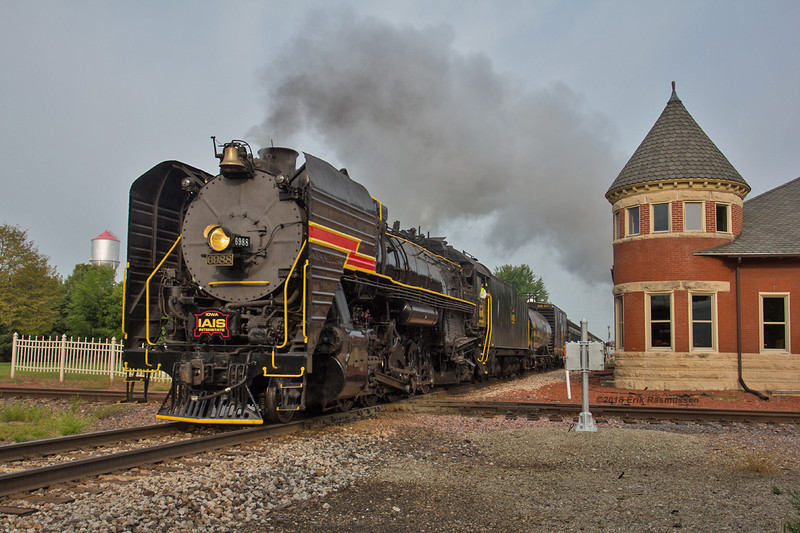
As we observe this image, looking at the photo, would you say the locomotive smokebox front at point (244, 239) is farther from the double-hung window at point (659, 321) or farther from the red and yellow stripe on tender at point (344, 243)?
the double-hung window at point (659, 321)

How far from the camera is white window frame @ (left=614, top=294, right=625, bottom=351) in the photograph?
62.4 feet

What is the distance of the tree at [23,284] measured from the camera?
101 feet

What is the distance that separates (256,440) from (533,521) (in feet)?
13.8

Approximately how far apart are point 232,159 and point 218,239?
119 cm

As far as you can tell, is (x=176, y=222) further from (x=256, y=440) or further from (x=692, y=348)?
(x=692, y=348)

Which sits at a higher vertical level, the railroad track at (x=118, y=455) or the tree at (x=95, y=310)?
the tree at (x=95, y=310)

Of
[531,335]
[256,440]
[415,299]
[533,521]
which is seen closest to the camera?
[533,521]

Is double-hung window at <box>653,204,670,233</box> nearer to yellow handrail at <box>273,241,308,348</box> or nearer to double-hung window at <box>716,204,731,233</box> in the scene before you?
double-hung window at <box>716,204,731,233</box>

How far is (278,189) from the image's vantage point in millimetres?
8852

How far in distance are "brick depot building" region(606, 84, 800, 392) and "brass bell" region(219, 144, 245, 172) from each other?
1321 cm

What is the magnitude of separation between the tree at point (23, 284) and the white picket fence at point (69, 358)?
36.0ft

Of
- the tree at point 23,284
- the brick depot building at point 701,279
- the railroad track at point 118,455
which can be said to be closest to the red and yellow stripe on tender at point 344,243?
the railroad track at point 118,455

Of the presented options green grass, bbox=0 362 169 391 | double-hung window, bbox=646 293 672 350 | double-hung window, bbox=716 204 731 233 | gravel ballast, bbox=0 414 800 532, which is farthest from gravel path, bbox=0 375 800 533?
green grass, bbox=0 362 169 391

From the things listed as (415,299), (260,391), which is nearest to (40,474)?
(260,391)
